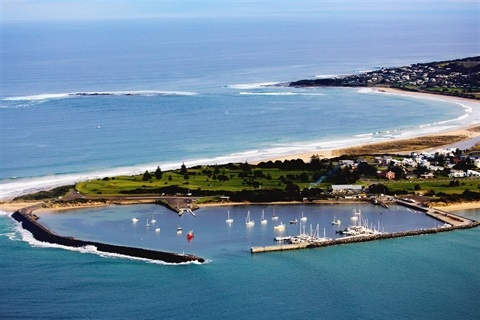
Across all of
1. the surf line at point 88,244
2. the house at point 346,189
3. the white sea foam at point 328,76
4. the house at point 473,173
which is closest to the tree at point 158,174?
the surf line at point 88,244

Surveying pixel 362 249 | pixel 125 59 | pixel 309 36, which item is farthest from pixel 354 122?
pixel 309 36

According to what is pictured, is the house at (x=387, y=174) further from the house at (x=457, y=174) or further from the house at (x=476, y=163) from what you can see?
the house at (x=476, y=163)

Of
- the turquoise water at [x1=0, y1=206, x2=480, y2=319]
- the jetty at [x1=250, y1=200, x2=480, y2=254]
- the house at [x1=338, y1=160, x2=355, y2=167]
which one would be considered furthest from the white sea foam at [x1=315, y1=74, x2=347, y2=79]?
the turquoise water at [x1=0, y1=206, x2=480, y2=319]

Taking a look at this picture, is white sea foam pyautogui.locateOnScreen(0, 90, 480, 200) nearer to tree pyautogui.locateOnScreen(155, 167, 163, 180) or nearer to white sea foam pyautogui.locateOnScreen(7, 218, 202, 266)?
tree pyautogui.locateOnScreen(155, 167, 163, 180)

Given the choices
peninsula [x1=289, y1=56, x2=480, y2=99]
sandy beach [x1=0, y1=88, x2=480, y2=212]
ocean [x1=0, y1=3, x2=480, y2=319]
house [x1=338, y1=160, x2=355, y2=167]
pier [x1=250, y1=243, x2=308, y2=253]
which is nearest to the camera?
ocean [x1=0, y1=3, x2=480, y2=319]

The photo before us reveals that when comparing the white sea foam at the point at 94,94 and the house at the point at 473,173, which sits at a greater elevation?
the white sea foam at the point at 94,94

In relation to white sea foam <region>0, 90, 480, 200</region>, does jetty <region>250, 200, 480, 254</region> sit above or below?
below
